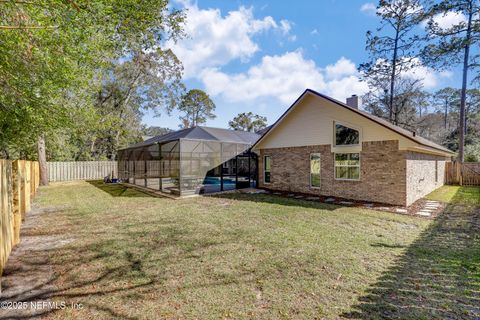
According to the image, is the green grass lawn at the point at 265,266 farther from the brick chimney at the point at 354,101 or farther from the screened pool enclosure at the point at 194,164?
the brick chimney at the point at 354,101

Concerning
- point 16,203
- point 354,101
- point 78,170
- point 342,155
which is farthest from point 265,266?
point 78,170

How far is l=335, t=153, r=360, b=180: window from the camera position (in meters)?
9.73

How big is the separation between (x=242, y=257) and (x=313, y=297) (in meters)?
1.49

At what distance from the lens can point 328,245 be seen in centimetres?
467

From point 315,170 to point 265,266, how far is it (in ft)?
26.2

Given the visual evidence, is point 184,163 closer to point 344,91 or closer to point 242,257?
point 242,257

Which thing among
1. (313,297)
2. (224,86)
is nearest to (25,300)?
(313,297)

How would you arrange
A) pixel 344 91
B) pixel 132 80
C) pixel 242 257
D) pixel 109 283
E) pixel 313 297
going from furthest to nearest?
pixel 132 80, pixel 344 91, pixel 242 257, pixel 109 283, pixel 313 297

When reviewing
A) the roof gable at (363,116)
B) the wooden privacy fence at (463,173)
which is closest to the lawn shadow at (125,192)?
the roof gable at (363,116)

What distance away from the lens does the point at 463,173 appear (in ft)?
49.4

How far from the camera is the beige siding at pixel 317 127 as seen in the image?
9156mm

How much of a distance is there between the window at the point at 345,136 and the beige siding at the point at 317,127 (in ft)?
0.65

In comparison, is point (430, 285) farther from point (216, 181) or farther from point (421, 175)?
point (216, 181)

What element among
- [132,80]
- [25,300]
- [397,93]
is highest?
[132,80]
